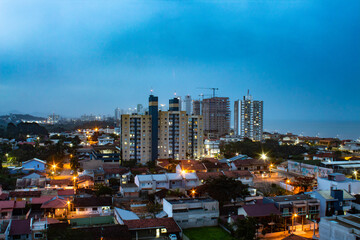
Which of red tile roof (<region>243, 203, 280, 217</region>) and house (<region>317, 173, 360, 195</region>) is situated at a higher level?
house (<region>317, 173, 360, 195</region>)

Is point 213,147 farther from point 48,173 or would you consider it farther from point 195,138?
point 48,173

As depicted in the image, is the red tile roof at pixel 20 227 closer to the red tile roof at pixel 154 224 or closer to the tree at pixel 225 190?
the red tile roof at pixel 154 224

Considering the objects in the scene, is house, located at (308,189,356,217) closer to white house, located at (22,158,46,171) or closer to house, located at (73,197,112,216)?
house, located at (73,197,112,216)

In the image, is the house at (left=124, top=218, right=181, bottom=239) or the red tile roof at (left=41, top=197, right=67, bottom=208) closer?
the house at (left=124, top=218, right=181, bottom=239)

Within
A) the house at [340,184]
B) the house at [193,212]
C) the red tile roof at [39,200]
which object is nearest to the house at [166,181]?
the house at [193,212]

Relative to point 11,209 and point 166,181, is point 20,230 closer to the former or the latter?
point 11,209

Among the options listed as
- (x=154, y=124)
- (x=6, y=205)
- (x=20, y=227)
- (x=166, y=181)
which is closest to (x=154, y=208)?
(x=166, y=181)

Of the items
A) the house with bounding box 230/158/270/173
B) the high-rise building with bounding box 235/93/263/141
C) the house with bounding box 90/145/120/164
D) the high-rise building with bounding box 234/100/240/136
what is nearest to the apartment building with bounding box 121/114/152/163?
the house with bounding box 90/145/120/164
